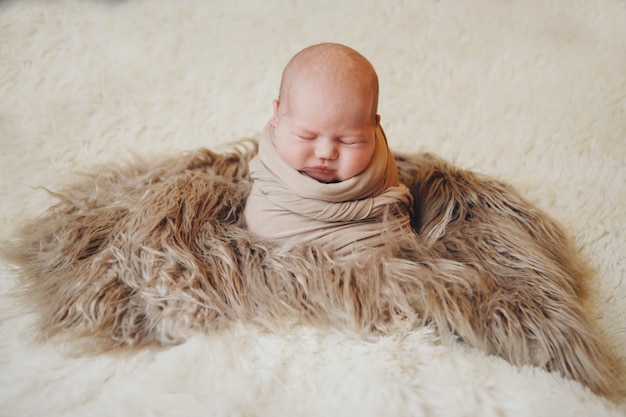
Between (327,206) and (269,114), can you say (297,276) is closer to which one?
(327,206)

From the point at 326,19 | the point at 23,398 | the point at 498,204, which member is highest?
the point at 326,19

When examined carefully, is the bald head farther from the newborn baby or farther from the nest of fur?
the nest of fur

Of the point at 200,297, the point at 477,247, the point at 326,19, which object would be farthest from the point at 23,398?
the point at 326,19

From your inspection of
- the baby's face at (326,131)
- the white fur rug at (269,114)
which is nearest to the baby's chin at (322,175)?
the baby's face at (326,131)

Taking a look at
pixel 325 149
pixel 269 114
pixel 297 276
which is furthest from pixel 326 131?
pixel 269 114

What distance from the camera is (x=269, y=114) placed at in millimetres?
1447

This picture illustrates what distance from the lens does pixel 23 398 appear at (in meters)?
0.78

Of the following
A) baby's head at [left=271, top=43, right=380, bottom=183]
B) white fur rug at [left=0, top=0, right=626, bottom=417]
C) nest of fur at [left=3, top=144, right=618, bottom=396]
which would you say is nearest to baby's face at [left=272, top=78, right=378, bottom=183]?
baby's head at [left=271, top=43, right=380, bottom=183]

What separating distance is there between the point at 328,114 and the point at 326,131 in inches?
1.1

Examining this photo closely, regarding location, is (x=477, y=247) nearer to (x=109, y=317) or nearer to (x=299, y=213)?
(x=299, y=213)

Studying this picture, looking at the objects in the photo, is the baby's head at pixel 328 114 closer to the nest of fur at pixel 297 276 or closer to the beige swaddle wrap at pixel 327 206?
the beige swaddle wrap at pixel 327 206

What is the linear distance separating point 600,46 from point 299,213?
1012 mm

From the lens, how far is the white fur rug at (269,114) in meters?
0.79

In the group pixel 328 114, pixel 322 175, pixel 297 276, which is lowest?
pixel 297 276
